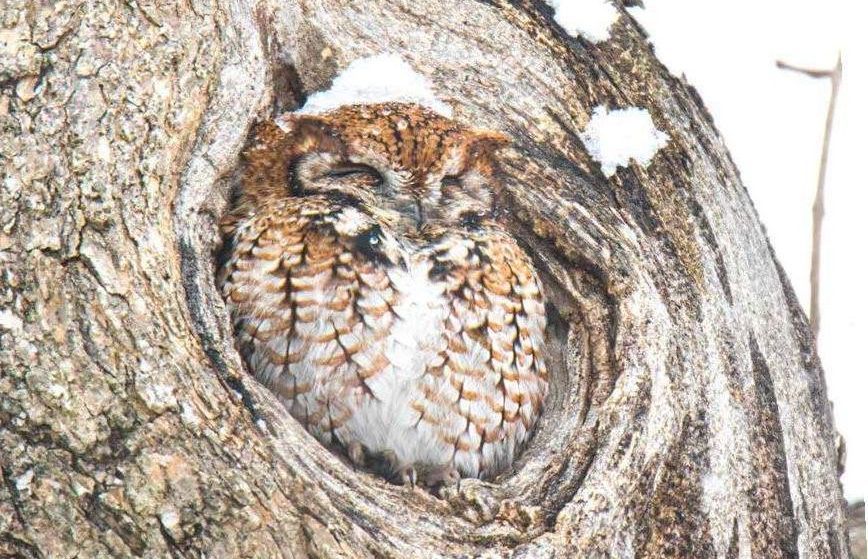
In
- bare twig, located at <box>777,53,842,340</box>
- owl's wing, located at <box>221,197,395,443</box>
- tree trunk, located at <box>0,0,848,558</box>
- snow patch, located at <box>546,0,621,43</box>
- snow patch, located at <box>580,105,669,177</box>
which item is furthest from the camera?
bare twig, located at <box>777,53,842,340</box>

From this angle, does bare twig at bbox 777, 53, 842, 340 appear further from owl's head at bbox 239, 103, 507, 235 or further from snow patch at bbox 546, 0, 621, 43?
owl's head at bbox 239, 103, 507, 235

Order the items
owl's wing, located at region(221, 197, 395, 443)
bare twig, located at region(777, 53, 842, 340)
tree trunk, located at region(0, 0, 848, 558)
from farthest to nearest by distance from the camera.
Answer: bare twig, located at region(777, 53, 842, 340), owl's wing, located at region(221, 197, 395, 443), tree trunk, located at region(0, 0, 848, 558)

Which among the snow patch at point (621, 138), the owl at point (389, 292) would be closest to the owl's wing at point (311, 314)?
the owl at point (389, 292)

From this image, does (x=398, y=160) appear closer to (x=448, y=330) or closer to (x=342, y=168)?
(x=342, y=168)

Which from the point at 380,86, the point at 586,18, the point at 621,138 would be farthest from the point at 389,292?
the point at 586,18

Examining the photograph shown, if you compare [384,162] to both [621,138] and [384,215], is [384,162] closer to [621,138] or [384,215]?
[384,215]

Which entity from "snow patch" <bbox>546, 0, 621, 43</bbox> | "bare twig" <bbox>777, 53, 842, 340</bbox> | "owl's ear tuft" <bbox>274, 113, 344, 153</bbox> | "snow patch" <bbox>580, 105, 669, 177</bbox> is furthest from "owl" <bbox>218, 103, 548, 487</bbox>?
"bare twig" <bbox>777, 53, 842, 340</bbox>

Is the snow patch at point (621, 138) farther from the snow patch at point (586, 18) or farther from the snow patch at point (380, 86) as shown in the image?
the snow patch at point (380, 86)
